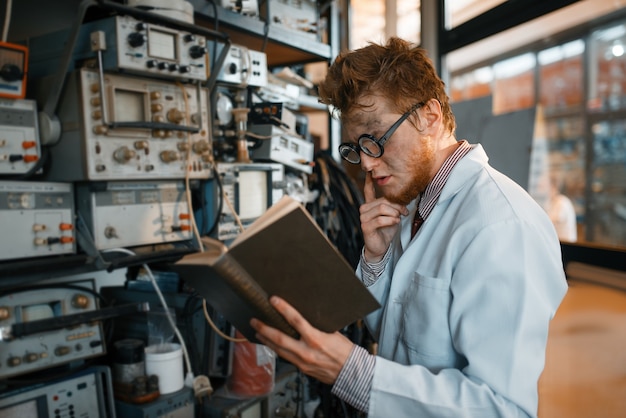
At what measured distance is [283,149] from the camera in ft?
7.55

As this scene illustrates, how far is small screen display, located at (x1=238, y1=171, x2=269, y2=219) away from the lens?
2.10 meters

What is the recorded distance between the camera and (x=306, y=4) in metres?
2.49

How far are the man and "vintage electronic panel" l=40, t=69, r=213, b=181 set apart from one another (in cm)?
71

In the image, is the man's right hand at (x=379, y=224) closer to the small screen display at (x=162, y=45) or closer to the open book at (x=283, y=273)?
the open book at (x=283, y=273)

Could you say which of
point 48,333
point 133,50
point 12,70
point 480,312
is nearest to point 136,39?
point 133,50

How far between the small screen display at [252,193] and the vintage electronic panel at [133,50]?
0.50 m

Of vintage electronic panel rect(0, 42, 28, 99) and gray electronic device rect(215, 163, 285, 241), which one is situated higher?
vintage electronic panel rect(0, 42, 28, 99)

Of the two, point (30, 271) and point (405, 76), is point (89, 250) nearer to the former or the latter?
point (30, 271)

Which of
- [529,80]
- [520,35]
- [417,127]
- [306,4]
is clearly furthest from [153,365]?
[529,80]

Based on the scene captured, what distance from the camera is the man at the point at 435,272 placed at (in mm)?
882

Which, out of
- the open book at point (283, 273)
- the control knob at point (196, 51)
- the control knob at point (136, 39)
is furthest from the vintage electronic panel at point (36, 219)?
the open book at point (283, 273)

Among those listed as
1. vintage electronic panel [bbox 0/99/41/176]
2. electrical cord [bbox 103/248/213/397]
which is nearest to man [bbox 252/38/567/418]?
electrical cord [bbox 103/248/213/397]

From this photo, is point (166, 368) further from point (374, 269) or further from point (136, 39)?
point (136, 39)

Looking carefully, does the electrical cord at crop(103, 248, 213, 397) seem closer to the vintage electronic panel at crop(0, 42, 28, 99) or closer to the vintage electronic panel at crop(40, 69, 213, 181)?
the vintage electronic panel at crop(40, 69, 213, 181)
